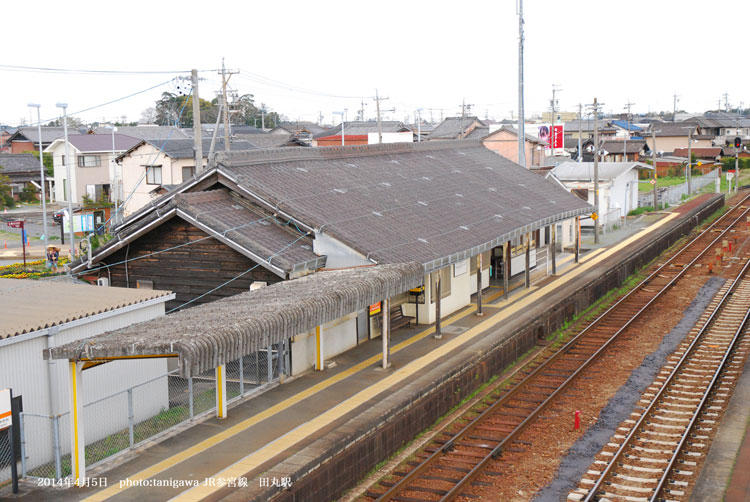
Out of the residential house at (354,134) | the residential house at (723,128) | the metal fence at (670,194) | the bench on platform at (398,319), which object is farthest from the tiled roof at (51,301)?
the residential house at (723,128)

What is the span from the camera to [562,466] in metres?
12.2

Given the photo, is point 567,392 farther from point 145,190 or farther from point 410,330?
point 145,190

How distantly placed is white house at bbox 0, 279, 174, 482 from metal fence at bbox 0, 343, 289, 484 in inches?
0.8

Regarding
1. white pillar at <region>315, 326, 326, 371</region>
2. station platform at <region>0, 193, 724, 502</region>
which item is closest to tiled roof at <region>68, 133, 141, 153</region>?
station platform at <region>0, 193, 724, 502</region>

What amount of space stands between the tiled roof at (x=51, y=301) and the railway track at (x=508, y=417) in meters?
5.17

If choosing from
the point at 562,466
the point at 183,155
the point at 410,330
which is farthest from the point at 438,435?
the point at 183,155

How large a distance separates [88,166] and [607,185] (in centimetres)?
3305

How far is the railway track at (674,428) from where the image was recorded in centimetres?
1130

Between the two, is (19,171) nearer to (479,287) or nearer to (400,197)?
(400,197)

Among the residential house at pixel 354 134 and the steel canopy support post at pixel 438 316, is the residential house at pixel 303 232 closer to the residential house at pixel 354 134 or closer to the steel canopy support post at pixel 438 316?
the steel canopy support post at pixel 438 316

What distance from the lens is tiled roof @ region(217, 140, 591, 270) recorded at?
1736 cm

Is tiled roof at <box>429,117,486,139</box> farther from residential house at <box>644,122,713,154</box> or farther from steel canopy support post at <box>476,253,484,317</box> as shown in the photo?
steel canopy support post at <box>476,253,484,317</box>

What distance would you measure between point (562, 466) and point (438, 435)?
7.28 ft

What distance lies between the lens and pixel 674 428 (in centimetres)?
1371
